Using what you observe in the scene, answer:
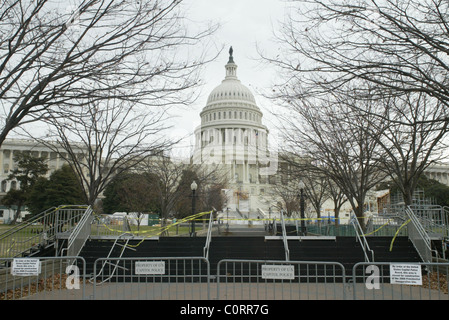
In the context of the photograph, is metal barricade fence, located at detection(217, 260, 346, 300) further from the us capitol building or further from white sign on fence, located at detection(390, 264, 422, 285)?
the us capitol building

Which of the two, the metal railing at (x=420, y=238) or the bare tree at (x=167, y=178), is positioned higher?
the bare tree at (x=167, y=178)

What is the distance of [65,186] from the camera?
1929 inches

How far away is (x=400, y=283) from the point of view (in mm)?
6902

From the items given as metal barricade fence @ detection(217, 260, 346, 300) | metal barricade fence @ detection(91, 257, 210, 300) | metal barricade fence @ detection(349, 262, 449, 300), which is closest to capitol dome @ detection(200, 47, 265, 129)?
metal barricade fence @ detection(217, 260, 346, 300)

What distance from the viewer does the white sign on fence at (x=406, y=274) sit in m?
6.84

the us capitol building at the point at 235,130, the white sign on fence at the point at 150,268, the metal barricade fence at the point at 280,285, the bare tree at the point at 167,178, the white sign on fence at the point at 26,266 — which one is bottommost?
the metal barricade fence at the point at 280,285

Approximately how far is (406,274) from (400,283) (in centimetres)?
18

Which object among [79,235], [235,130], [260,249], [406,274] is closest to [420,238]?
[260,249]

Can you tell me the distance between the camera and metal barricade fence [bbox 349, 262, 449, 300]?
6879 mm

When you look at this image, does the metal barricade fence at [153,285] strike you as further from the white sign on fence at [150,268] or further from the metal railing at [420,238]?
the metal railing at [420,238]

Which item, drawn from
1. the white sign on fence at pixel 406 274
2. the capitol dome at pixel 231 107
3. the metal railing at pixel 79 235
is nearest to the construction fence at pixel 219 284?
the white sign on fence at pixel 406 274
